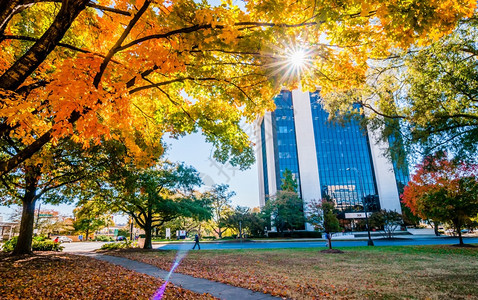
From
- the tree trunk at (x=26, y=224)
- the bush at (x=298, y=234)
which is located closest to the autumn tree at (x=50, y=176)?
the tree trunk at (x=26, y=224)

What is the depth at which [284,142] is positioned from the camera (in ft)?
191

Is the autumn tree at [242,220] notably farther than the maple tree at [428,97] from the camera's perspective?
Yes

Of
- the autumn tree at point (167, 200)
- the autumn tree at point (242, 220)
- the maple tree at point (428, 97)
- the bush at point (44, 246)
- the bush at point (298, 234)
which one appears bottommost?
the bush at point (298, 234)

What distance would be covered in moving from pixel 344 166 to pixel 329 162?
354 centimetres

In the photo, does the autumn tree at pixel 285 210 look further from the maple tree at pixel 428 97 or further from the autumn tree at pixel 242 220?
the maple tree at pixel 428 97

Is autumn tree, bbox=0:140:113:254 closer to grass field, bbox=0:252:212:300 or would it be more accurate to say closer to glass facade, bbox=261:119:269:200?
grass field, bbox=0:252:212:300

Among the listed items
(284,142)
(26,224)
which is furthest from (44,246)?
(284,142)

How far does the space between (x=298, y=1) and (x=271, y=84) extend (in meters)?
1.76

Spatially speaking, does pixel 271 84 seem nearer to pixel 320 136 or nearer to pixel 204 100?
pixel 204 100

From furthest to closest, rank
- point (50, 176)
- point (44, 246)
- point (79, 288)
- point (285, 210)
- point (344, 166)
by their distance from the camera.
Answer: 1. point (344, 166)
2. point (285, 210)
3. point (44, 246)
4. point (50, 176)
5. point (79, 288)

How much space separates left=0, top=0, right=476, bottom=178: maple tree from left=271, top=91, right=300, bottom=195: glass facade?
51.3 m

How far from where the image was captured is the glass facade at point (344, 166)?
5238 cm

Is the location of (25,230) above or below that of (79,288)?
above

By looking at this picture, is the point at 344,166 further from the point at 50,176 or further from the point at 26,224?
the point at 26,224
